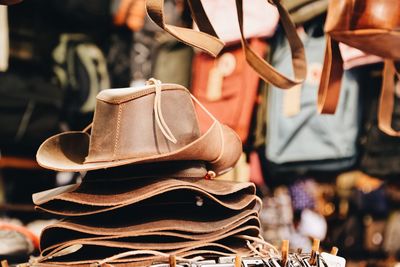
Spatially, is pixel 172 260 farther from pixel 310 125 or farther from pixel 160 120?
pixel 310 125

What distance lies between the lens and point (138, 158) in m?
1.12

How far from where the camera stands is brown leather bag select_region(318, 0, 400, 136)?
5.57 ft

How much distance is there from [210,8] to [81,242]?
6.50 feet

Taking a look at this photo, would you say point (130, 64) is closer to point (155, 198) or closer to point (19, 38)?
point (19, 38)

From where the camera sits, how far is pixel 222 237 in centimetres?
112

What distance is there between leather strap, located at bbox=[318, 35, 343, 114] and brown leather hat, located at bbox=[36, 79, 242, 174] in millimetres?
564

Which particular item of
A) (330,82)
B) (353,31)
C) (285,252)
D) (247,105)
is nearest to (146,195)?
(285,252)

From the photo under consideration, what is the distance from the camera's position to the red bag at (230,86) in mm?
2785

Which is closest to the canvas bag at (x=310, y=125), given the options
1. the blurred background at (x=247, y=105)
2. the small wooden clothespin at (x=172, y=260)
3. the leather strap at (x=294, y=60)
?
the blurred background at (x=247, y=105)

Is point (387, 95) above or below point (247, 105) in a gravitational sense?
above

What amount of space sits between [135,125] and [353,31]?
82 centimetres

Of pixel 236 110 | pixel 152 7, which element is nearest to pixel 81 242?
pixel 152 7

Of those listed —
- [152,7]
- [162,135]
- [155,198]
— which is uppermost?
[152,7]

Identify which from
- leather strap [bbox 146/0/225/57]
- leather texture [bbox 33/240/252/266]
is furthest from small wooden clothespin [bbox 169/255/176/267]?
leather strap [bbox 146/0/225/57]
